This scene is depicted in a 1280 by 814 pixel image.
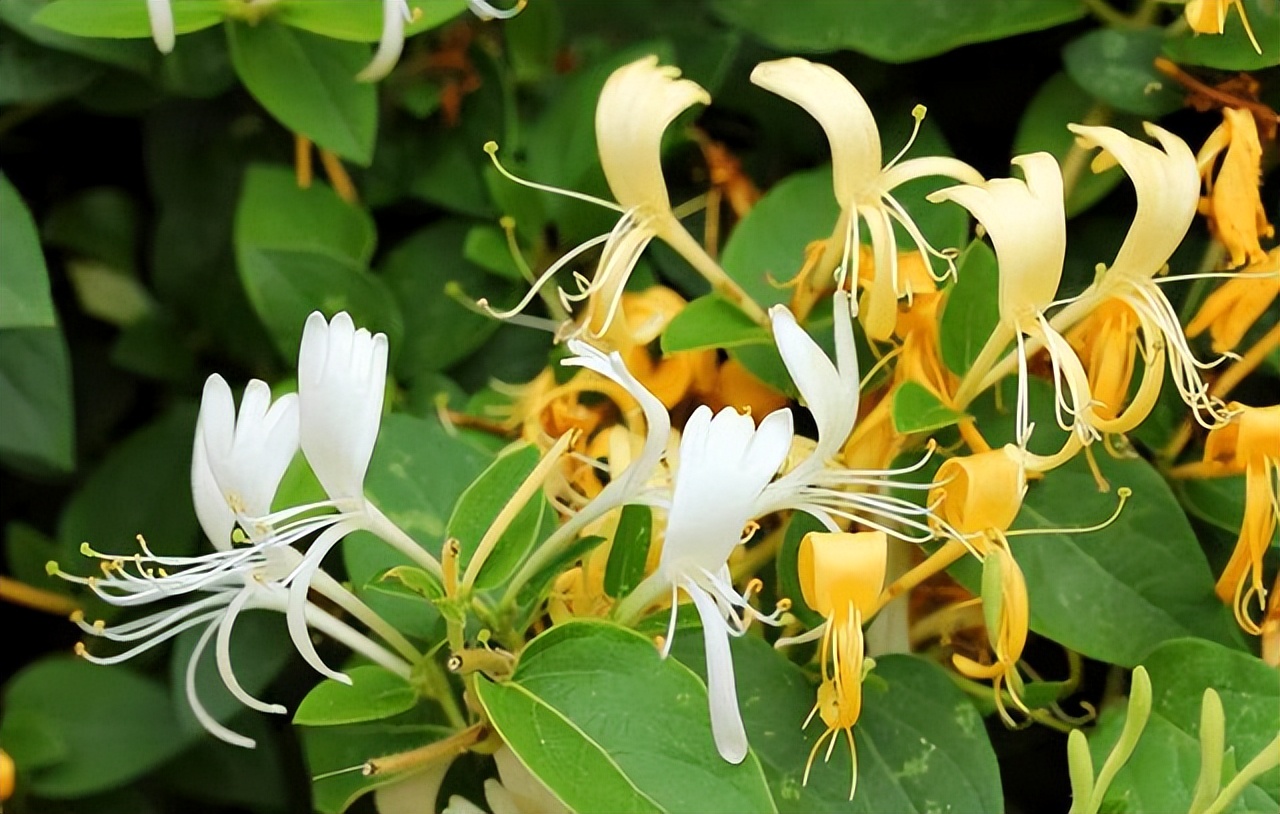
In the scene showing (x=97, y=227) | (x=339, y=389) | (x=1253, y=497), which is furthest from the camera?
(x=97, y=227)

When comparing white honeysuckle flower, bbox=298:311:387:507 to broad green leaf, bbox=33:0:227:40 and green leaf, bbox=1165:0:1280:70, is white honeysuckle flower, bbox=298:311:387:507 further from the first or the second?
green leaf, bbox=1165:0:1280:70

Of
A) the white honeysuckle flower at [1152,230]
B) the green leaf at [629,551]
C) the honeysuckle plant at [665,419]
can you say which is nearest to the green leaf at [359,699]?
the honeysuckle plant at [665,419]

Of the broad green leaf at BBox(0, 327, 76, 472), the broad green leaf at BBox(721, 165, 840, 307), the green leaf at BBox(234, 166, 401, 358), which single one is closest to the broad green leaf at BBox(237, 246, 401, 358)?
the green leaf at BBox(234, 166, 401, 358)

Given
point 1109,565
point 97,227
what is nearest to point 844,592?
point 1109,565

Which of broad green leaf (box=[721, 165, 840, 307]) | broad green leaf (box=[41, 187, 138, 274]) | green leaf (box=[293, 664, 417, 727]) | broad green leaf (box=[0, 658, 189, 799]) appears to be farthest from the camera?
broad green leaf (box=[41, 187, 138, 274])

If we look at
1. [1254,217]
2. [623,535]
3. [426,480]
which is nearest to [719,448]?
[623,535]

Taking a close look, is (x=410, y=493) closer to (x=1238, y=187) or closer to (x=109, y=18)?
(x=109, y=18)
